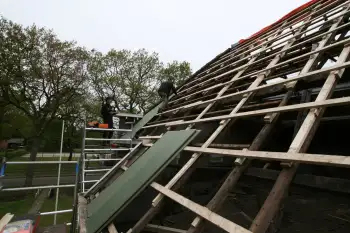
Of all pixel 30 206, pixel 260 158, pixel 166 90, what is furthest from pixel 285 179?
pixel 30 206

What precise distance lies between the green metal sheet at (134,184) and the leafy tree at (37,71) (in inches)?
559

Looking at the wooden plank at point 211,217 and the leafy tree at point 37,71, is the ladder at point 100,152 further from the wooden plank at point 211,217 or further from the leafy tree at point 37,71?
the leafy tree at point 37,71

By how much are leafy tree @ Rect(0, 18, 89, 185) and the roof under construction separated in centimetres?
1266

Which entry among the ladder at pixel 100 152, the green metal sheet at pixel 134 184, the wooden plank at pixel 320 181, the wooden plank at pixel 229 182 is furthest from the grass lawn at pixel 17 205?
the wooden plank at pixel 320 181

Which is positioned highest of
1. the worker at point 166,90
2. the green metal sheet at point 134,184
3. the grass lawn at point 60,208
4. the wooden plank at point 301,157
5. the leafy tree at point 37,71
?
the leafy tree at point 37,71

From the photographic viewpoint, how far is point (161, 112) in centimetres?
727

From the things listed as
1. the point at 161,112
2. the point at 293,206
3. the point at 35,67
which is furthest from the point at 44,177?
the point at 293,206

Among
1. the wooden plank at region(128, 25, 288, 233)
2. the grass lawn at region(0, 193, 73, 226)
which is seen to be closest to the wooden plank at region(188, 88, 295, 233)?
the wooden plank at region(128, 25, 288, 233)

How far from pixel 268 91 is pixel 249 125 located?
124 centimetres

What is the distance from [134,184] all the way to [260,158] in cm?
200

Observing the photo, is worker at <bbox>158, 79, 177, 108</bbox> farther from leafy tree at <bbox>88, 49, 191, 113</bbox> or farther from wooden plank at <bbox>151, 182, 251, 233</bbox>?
leafy tree at <bbox>88, 49, 191, 113</bbox>

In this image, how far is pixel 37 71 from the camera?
14.7 m

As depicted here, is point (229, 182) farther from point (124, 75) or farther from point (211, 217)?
point (124, 75)

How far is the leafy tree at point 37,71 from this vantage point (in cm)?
1438
